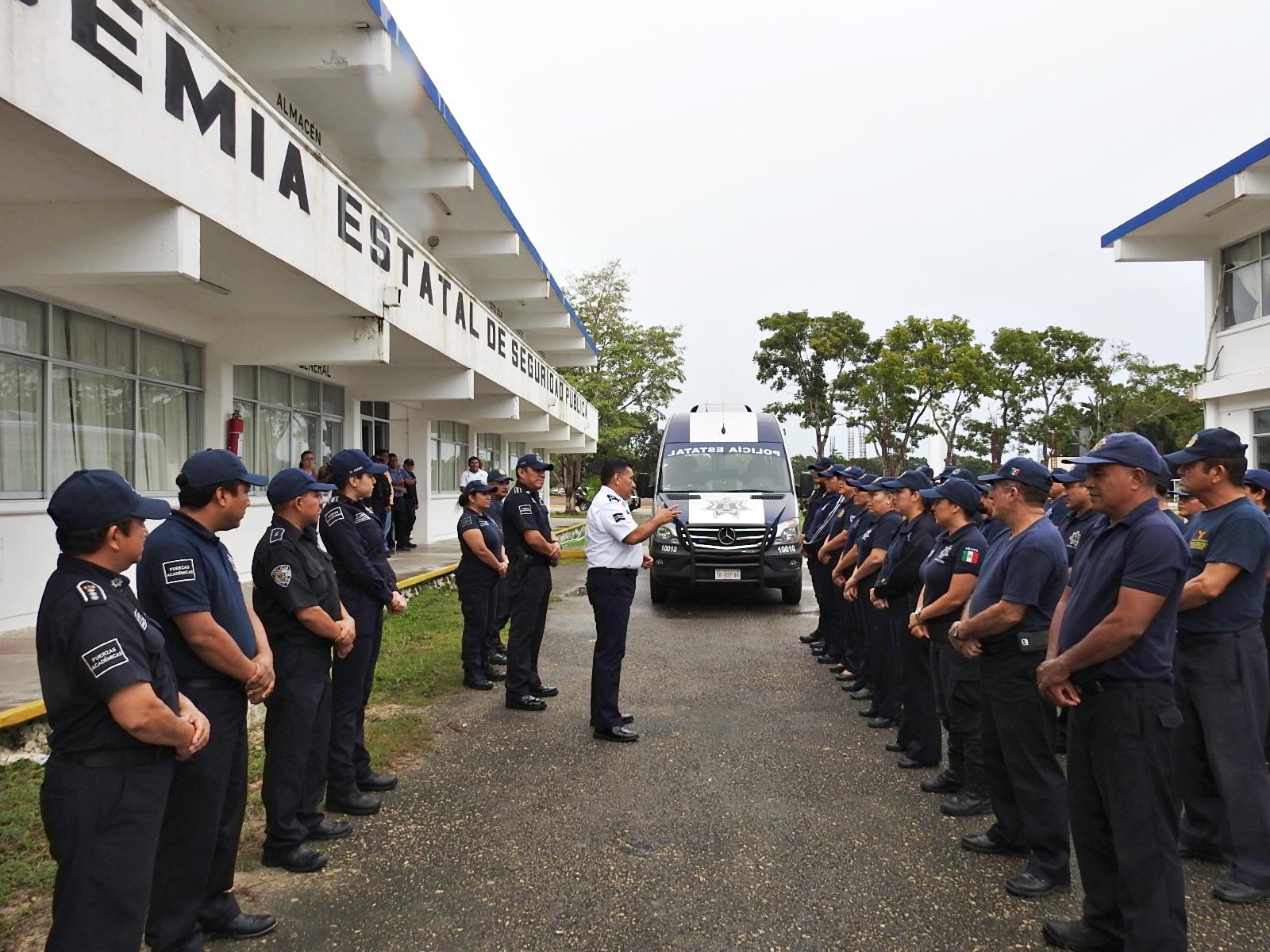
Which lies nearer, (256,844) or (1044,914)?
(1044,914)

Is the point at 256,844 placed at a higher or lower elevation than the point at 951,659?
lower

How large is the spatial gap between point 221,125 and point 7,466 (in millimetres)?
3476

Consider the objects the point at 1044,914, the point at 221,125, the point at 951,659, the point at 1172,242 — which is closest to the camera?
the point at 1044,914

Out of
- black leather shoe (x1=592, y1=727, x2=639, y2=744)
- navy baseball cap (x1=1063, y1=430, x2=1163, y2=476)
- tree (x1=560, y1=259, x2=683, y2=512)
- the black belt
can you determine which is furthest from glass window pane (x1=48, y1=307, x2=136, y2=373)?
tree (x1=560, y1=259, x2=683, y2=512)

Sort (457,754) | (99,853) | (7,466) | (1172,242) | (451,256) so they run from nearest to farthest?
(99,853)
(457,754)
(7,466)
(1172,242)
(451,256)

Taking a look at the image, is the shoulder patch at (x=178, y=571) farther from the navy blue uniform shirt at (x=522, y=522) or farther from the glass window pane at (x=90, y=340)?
the glass window pane at (x=90, y=340)

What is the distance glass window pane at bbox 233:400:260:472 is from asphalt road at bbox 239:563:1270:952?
6769 mm

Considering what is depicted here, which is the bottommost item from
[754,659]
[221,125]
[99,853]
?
[754,659]

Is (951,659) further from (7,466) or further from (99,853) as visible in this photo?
(7,466)

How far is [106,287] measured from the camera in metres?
8.59

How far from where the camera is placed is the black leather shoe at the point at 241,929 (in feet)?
10.9

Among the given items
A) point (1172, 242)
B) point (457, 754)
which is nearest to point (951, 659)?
point (457, 754)

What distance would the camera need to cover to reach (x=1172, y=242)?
16.6m

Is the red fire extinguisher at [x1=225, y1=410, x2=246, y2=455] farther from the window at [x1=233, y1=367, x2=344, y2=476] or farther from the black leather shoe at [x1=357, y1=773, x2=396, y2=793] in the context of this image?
the black leather shoe at [x1=357, y1=773, x2=396, y2=793]
